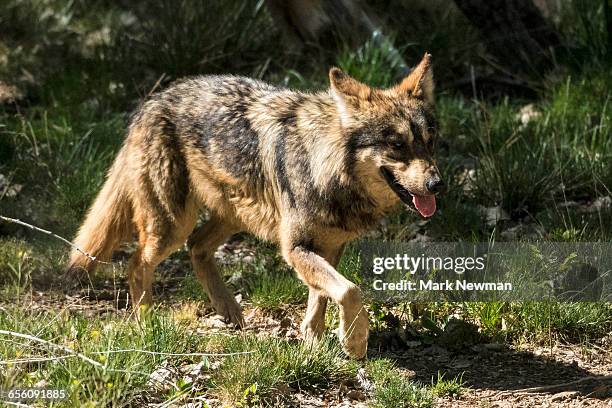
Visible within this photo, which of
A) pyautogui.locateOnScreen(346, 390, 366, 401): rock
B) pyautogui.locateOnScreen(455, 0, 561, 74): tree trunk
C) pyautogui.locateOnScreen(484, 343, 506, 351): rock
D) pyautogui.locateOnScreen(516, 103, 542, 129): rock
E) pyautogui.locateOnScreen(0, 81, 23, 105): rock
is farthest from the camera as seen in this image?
pyautogui.locateOnScreen(455, 0, 561, 74): tree trunk

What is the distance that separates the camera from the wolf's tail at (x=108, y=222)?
271 inches

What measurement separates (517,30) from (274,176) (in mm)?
4653

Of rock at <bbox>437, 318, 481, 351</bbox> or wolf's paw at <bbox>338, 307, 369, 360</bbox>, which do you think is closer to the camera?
wolf's paw at <bbox>338, 307, 369, 360</bbox>

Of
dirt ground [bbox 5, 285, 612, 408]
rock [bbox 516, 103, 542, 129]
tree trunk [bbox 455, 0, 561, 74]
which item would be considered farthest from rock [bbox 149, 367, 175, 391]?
tree trunk [bbox 455, 0, 561, 74]

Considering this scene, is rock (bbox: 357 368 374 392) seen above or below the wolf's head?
below

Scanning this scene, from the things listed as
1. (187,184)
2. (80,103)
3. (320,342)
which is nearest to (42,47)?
(80,103)

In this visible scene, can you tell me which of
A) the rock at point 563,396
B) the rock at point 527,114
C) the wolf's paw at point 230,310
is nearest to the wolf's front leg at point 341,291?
the wolf's paw at point 230,310

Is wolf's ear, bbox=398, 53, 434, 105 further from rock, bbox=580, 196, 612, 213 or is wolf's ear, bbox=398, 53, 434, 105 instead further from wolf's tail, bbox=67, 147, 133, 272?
rock, bbox=580, 196, 612, 213

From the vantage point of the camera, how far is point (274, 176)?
6.34 meters

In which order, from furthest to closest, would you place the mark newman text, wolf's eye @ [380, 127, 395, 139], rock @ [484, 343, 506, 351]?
the mark newman text, rock @ [484, 343, 506, 351], wolf's eye @ [380, 127, 395, 139]

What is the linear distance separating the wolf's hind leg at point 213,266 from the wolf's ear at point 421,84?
5.68 ft

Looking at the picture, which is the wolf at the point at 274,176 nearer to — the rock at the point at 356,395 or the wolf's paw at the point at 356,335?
the wolf's paw at the point at 356,335

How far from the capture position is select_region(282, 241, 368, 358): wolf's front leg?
5.66 m

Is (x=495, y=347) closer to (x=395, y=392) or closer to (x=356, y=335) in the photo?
(x=356, y=335)
